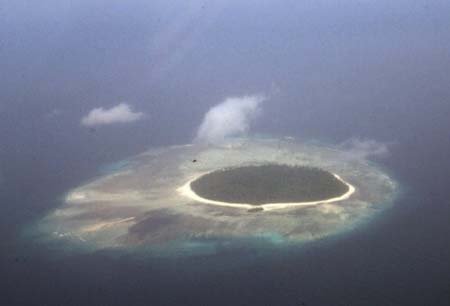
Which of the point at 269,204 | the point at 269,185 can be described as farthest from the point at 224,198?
the point at 269,185

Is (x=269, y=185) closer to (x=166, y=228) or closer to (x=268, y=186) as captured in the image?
(x=268, y=186)

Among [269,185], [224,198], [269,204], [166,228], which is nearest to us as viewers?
[166,228]

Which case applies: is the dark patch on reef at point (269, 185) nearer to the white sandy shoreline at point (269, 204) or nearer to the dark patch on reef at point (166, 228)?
the white sandy shoreline at point (269, 204)

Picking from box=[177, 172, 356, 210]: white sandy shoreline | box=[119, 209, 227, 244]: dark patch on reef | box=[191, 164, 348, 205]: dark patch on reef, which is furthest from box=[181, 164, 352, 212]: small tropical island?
box=[119, 209, 227, 244]: dark patch on reef

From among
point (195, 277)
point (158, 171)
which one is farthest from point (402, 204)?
point (158, 171)

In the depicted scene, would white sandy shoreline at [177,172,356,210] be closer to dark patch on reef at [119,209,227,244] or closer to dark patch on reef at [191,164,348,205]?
dark patch on reef at [191,164,348,205]

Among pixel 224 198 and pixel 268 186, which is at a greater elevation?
pixel 268 186
